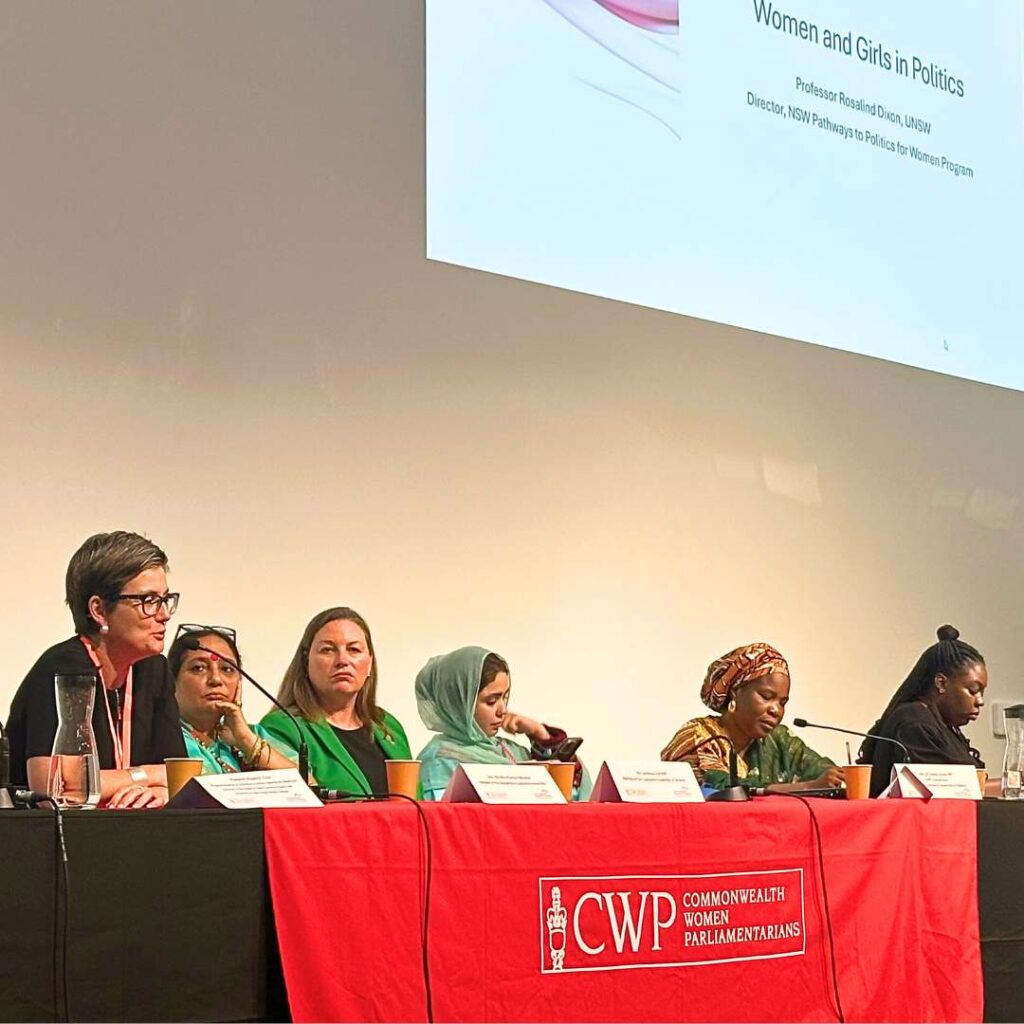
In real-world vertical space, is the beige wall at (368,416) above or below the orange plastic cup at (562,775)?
above

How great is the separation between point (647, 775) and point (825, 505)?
2.56m

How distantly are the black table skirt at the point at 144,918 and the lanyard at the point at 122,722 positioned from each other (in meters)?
0.49

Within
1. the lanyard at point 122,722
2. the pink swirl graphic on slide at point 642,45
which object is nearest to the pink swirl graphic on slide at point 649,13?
the pink swirl graphic on slide at point 642,45

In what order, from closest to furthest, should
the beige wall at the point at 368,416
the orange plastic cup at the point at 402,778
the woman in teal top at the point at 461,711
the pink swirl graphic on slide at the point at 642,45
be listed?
the orange plastic cup at the point at 402,778 → the woman in teal top at the point at 461,711 → the beige wall at the point at 368,416 → the pink swirl graphic on slide at the point at 642,45

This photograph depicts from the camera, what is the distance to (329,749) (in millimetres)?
3113

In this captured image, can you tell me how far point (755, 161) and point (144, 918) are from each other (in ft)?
10.2

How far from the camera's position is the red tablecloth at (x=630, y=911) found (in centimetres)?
201

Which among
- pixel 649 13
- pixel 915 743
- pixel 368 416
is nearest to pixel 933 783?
pixel 915 743

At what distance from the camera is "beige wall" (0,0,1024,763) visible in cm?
348

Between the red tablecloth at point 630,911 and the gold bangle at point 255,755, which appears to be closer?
the red tablecloth at point 630,911

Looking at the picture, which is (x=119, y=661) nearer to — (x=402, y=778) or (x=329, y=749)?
(x=402, y=778)

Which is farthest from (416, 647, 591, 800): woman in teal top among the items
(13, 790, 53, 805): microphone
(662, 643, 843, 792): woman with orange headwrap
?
(13, 790, 53, 805): microphone

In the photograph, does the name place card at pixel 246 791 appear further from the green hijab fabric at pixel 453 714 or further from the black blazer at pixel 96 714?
the green hijab fabric at pixel 453 714

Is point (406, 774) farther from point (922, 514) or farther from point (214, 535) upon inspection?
point (922, 514)
